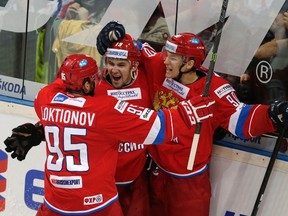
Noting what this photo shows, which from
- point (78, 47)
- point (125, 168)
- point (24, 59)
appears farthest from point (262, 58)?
point (24, 59)

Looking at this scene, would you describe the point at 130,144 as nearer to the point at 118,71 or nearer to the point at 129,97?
the point at 129,97

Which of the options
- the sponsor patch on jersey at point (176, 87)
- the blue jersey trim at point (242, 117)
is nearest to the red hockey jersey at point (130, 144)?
the sponsor patch on jersey at point (176, 87)

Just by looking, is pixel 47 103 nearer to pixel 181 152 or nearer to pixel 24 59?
A: pixel 181 152

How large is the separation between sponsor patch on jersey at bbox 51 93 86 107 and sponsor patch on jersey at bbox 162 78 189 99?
47 centimetres

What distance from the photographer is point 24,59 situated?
309 centimetres

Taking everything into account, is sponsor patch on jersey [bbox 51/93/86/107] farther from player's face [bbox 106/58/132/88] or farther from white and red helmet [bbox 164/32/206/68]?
white and red helmet [bbox 164/32/206/68]

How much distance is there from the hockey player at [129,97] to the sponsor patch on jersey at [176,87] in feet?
0.36

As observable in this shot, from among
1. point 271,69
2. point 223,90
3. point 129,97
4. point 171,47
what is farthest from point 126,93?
point 271,69

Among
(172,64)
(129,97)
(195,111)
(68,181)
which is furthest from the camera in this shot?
(129,97)

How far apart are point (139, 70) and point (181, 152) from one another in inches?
16.8

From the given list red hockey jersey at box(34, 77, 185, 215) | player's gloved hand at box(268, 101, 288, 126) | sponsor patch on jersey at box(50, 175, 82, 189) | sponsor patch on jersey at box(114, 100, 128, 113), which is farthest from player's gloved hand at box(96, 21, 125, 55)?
player's gloved hand at box(268, 101, 288, 126)

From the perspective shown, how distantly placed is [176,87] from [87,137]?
19.7 inches

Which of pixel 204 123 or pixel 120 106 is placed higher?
pixel 120 106

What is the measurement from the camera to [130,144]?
246 cm
